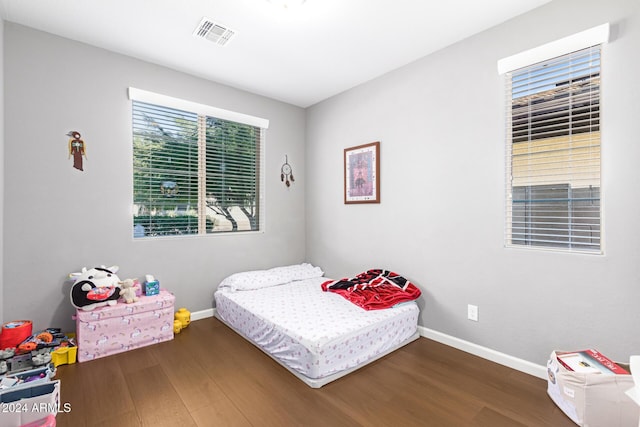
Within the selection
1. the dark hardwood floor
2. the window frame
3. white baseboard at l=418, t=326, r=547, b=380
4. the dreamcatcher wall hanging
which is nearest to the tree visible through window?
the dreamcatcher wall hanging

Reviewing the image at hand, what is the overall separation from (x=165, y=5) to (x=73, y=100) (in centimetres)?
121

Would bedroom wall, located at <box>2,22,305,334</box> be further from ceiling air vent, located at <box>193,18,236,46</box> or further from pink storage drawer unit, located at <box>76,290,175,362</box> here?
ceiling air vent, located at <box>193,18,236,46</box>

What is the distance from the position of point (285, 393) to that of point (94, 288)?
67.1 inches

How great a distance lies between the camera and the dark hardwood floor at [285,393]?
1.75 m

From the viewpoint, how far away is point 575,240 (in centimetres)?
207

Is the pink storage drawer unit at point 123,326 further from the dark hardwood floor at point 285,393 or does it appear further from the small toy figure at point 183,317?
the small toy figure at point 183,317

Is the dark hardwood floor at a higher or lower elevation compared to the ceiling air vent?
lower

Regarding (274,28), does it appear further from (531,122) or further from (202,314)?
(202,314)

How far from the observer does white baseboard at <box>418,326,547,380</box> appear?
2.18 m

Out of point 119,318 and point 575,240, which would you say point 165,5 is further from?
point 575,240

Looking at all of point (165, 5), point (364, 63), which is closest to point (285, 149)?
point (364, 63)

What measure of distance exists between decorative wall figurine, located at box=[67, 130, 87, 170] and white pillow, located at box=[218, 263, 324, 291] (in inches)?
67.2

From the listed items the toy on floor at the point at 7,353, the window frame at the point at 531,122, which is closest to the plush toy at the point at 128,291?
the toy on floor at the point at 7,353

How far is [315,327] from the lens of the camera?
227 centimetres
